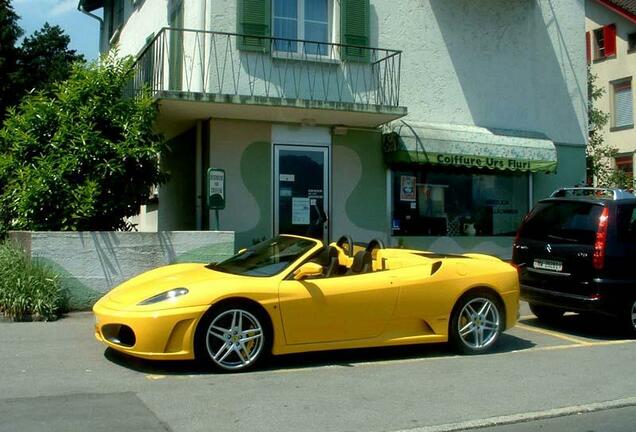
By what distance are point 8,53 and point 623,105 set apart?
23150 mm

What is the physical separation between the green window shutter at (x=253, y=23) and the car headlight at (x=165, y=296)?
22.8ft

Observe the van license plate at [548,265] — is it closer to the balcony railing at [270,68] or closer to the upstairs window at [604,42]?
the balcony railing at [270,68]

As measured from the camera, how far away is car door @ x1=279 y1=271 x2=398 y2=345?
6.43m

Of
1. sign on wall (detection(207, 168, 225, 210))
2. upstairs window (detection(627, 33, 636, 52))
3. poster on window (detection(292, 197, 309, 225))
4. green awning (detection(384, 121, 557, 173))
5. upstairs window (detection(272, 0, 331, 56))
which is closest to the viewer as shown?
sign on wall (detection(207, 168, 225, 210))

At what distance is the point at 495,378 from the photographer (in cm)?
638

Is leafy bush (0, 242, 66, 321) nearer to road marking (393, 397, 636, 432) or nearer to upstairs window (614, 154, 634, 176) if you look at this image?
road marking (393, 397, 636, 432)

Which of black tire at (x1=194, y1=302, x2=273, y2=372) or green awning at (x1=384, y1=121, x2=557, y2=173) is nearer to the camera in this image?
black tire at (x1=194, y1=302, x2=273, y2=372)

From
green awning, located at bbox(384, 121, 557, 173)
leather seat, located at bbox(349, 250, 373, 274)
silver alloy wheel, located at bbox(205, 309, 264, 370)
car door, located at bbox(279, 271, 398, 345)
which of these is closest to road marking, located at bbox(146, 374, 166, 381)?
silver alloy wheel, located at bbox(205, 309, 264, 370)

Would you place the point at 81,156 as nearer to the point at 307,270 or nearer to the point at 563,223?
the point at 307,270

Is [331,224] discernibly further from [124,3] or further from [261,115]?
[124,3]

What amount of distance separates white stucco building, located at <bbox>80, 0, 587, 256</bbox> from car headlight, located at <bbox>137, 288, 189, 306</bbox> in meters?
5.29

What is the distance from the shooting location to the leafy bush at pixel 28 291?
28.9 feet

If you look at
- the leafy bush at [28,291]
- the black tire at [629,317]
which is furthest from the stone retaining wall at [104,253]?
the black tire at [629,317]

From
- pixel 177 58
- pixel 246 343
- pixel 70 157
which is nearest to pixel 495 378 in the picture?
pixel 246 343
